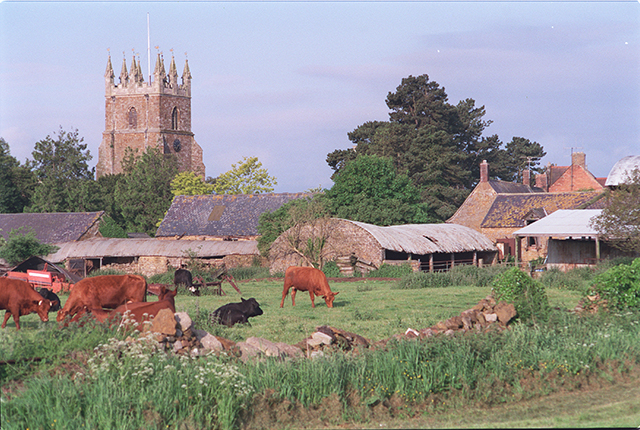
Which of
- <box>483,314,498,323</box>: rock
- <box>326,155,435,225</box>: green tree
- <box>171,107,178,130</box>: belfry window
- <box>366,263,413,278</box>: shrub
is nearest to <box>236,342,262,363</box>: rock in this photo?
<box>483,314,498,323</box>: rock

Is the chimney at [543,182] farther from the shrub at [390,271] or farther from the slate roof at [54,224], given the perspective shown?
the slate roof at [54,224]

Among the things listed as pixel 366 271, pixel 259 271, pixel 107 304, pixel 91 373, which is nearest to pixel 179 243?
pixel 259 271

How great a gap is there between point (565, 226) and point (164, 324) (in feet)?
88.6

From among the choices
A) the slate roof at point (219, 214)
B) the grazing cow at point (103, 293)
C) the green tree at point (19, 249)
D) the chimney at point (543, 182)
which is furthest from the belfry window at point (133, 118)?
the grazing cow at point (103, 293)

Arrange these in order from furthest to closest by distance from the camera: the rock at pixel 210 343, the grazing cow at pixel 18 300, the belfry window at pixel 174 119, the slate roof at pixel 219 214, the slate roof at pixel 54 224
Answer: the belfry window at pixel 174 119, the slate roof at pixel 219 214, the slate roof at pixel 54 224, the grazing cow at pixel 18 300, the rock at pixel 210 343

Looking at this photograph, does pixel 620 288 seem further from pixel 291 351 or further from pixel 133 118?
pixel 133 118

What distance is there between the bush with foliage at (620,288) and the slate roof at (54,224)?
4336cm

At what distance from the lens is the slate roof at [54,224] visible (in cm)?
5091

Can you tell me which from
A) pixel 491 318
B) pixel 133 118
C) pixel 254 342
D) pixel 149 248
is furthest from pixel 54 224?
pixel 133 118

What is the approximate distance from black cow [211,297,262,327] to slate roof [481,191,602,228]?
37.8 m

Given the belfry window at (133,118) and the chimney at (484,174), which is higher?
the belfry window at (133,118)

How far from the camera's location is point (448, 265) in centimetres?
4116

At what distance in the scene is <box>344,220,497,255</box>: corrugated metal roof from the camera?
35906 millimetres

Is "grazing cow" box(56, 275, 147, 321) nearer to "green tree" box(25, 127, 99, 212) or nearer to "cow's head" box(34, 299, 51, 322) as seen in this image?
"cow's head" box(34, 299, 51, 322)
